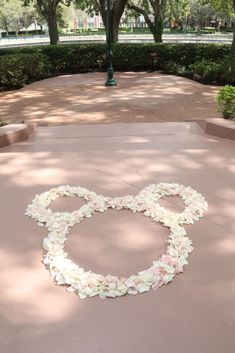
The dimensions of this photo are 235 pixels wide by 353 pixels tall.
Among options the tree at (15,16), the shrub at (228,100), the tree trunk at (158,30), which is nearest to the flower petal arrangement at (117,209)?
the shrub at (228,100)

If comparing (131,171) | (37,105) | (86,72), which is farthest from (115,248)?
(86,72)

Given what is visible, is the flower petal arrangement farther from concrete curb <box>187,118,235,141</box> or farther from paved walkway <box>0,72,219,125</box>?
paved walkway <box>0,72,219,125</box>

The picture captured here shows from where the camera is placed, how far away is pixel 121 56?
1695cm

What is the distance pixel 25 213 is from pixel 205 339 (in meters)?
2.01

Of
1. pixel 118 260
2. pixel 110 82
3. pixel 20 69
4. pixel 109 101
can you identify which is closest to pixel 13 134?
pixel 118 260

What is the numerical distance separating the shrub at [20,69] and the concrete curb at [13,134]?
345 inches

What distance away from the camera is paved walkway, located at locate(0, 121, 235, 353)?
7.11 feet

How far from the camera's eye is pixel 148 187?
382 centimetres

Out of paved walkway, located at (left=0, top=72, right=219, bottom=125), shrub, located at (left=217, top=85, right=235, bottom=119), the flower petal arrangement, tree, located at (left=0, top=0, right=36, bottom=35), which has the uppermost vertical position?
tree, located at (left=0, top=0, right=36, bottom=35)

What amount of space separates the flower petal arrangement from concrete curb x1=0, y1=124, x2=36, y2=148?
2.28 meters

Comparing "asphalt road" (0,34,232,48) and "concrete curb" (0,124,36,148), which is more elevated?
"asphalt road" (0,34,232,48)

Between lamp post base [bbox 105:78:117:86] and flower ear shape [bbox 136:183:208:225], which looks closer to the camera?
flower ear shape [bbox 136:183:208:225]

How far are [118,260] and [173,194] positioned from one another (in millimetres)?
1230

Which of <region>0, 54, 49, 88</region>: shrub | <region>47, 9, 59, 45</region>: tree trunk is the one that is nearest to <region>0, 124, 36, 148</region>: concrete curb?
<region>0, 54, 49, 88</region>: shrub
